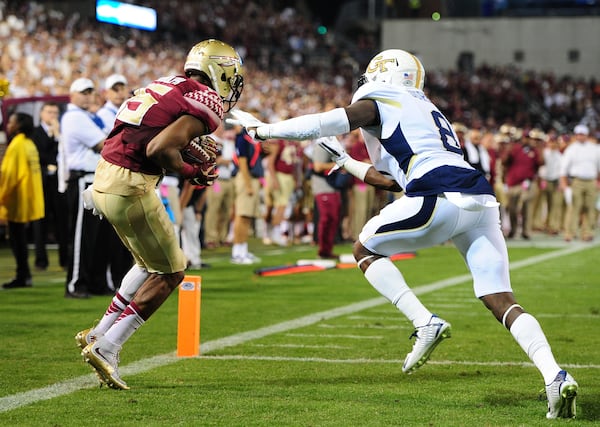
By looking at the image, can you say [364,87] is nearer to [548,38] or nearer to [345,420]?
[345,420]

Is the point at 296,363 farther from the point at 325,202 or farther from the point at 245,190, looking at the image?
the point at 325,202

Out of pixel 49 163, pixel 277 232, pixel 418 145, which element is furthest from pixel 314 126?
pixel 277 232

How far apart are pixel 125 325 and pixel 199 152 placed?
965 mm

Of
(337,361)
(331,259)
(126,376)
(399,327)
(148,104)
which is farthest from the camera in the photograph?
(331,259)

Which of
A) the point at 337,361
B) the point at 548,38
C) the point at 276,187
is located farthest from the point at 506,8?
the point at 337,361

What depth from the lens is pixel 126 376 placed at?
19.4ft

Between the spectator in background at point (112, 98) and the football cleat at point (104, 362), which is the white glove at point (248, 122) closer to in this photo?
the football cleat at point (104, 362)

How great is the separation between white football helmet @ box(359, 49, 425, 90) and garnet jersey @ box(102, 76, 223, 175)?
87 centimetres

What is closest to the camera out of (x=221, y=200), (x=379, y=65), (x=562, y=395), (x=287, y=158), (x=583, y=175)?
(x=562, y=395)

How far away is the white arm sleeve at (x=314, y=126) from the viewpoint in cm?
518

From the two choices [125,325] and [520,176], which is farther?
[520,176]

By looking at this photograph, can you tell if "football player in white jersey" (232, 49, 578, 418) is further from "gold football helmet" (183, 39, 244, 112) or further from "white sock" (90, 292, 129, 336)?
"white sock" (90, 292, 129, 336)

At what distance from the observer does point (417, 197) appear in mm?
5340

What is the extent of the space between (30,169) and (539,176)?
14041 mm
